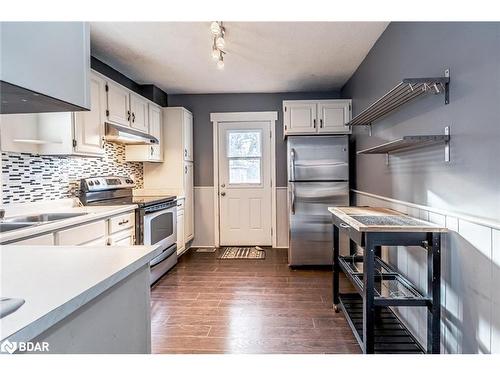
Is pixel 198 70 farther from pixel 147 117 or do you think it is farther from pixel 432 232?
pixel 432 232

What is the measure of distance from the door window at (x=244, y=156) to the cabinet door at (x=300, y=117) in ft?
3.02

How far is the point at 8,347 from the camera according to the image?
0.52 m

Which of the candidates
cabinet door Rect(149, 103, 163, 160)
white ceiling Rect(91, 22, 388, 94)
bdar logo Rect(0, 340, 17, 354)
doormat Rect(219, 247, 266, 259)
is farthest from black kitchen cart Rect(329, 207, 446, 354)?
cabinet door Rect(149, 103, 163, 160)

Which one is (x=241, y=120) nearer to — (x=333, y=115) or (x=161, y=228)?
(x=333, y=115)

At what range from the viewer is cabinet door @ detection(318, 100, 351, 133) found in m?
3.81

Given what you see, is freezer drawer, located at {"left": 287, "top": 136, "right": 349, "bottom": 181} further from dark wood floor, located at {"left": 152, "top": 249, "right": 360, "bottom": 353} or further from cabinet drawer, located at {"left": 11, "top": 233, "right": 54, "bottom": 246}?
cabinet drawer, located at {"left": 11, "top": 233, "right": 54, "bottom": 246}

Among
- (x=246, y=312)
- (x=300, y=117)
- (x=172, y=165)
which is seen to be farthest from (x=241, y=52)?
(x=246, y=312)

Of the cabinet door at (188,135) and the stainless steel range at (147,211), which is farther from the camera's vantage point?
the cabinet door at (188,135)

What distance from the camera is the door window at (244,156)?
4723mm

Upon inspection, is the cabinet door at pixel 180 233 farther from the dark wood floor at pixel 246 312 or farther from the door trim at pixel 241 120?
the door trim at pixel 241 120

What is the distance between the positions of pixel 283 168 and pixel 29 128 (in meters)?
3.29

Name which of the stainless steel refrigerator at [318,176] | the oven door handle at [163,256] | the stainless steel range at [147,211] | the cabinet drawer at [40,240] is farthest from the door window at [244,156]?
the cabinet drawer at [40,240]

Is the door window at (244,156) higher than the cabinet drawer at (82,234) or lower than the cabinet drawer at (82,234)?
higher
